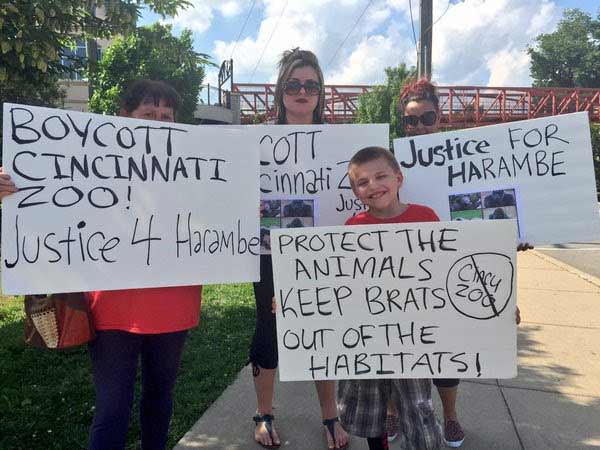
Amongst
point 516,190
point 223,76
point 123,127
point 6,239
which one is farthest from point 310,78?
point 223,76

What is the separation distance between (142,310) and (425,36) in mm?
→ 8242

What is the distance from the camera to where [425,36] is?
8.55m

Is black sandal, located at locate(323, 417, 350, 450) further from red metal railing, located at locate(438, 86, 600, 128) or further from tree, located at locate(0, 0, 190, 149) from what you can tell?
red metal railing, located at locate(438, 86, 600, 128)

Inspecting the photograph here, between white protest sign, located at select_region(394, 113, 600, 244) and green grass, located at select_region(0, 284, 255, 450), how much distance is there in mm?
1977

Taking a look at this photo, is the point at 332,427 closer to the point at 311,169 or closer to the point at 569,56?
the point at 311,169

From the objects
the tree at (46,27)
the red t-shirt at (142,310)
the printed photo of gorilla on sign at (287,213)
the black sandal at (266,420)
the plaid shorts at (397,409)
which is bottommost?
the black sandal at (266,420)

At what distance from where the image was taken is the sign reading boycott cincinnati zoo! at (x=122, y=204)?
1.73 m

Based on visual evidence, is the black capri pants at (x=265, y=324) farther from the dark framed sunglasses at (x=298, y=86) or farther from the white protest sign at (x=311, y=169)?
the dark framed sunglasses at (x=298, y=86)

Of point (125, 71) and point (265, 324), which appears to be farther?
point (125, 71)

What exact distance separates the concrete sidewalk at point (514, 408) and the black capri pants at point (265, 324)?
464 mm

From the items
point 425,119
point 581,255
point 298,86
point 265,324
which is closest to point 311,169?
point 298,86

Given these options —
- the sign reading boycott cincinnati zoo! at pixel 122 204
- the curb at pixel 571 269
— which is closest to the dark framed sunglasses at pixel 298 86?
the sign reading boycott cincinnati zoo! at pixel 122 204

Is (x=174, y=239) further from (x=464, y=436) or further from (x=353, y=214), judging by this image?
(x=464, y=436)

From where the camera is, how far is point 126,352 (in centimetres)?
179
